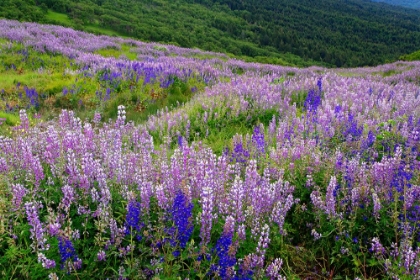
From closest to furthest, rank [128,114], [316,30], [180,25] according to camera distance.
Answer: [128,114] → [180,25] → [316,30]

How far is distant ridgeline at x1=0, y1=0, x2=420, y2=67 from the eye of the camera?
122 ft

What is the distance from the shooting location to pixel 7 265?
9.89 feet

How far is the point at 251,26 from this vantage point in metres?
95.1

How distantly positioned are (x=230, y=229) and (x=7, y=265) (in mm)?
2009

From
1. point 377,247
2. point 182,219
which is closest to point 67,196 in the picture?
point 182,219

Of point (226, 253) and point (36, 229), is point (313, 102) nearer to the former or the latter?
point (226, 253)

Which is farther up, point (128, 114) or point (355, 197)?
point (355, 197)

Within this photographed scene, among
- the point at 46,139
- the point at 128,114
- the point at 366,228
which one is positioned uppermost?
the point at 46,139

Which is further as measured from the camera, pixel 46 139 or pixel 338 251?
pixel 46 139

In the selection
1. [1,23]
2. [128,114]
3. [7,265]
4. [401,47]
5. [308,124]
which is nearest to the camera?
[7,265]

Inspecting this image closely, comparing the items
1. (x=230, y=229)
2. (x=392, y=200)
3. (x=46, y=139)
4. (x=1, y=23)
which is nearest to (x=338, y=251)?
(x=392, y=200)

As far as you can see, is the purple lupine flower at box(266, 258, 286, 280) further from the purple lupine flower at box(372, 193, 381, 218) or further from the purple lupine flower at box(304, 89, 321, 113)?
Answer: the purple lupine flower at box(304, 89, 321, 113)

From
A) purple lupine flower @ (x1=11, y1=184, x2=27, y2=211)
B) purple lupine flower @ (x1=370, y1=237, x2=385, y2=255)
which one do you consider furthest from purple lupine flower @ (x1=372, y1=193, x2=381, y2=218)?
purple lupine flower @ (x1=11, y1=184, x2=27, y2=211)

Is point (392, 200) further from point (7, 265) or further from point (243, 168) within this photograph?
point (7, 265)
